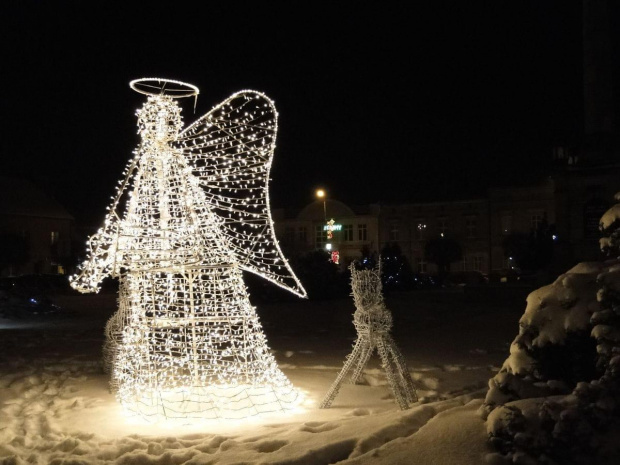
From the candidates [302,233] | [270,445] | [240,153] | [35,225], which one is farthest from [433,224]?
[270,445]

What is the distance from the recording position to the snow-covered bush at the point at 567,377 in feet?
15.7

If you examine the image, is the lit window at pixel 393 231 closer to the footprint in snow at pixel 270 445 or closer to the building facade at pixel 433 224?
the building facade at pixel 433 224

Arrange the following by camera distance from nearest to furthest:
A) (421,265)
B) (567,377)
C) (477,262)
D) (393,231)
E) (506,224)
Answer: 1. (567,377)
2. (506,224)
3. (477,262)
4. (421,265)
5. (393,231)

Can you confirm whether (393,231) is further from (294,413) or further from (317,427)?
(317,427)

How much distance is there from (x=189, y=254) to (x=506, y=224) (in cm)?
4267

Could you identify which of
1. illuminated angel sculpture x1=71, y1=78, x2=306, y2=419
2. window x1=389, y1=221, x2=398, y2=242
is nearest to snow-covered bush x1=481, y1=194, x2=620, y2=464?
illuminated angel sculpture x1=71, y1=78, x2=306, y2=419

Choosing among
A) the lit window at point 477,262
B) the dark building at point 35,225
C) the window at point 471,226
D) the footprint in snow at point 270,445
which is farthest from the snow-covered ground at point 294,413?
the dark building at point 35,225

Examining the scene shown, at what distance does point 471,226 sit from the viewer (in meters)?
50.4

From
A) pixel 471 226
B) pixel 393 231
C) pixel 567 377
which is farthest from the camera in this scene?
pixel 393 231

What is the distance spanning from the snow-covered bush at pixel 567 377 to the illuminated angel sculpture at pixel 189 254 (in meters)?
3.13

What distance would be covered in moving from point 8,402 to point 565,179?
21088 millimetres

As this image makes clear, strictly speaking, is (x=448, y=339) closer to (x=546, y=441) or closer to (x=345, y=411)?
(x=345, y=411)

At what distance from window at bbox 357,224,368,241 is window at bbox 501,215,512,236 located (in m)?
10.1

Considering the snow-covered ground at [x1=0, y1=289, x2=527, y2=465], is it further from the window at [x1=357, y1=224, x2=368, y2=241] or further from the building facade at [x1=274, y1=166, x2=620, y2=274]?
the window at [x1=357, y1=224, x2=368, y2=241]
